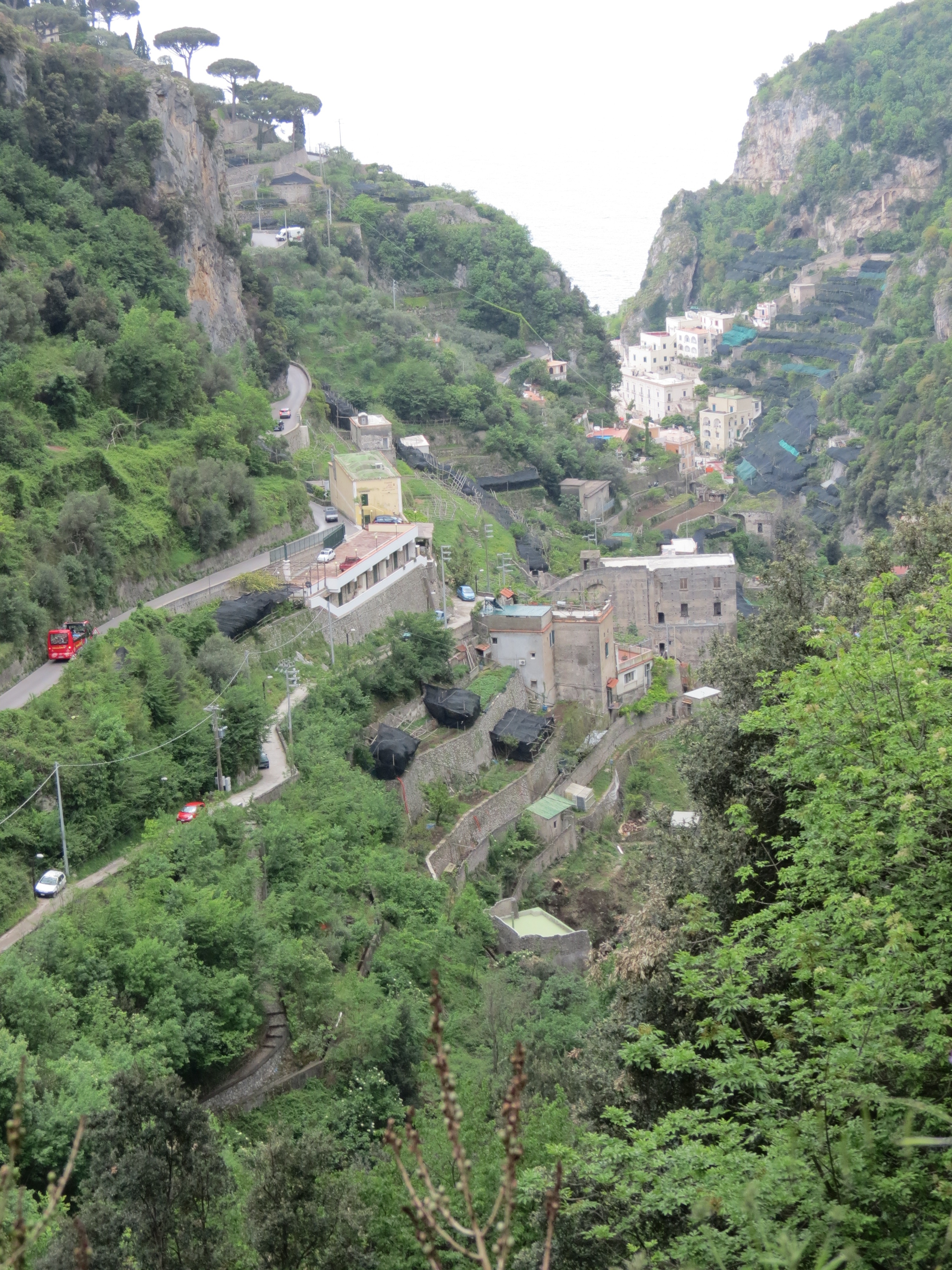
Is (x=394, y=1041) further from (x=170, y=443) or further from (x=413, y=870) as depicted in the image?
(x=170, y=443)

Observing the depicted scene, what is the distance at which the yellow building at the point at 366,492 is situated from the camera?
3397cm

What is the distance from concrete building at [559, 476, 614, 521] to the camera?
1874 inches

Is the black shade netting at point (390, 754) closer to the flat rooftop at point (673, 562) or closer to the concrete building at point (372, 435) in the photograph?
the flat rooftop at point (673, 562)

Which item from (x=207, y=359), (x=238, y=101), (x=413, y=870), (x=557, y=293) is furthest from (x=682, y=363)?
(x=413, y=870)

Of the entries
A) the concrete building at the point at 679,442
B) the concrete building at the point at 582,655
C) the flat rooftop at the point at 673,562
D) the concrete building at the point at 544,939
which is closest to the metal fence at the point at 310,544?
the concrete building at the point at 582,655

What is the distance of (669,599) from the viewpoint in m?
37.6

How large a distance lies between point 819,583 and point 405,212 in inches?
1904

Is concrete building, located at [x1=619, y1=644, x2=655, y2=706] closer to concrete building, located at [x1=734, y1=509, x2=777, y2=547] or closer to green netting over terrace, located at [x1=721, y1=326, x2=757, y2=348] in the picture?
concrete building, located at [x1=734, y1=509, x2=777, y2=547]

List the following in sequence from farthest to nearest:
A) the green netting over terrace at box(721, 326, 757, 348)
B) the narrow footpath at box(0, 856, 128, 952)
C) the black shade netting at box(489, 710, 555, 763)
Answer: the green netting over terrace at box(721, 326, 757, 348) → the black shade netting at box(489, 710, 555, 763) → the narrow footpath at box(0, 856, 128, 952)

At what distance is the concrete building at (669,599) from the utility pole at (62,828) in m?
20.6

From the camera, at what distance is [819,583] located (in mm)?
18172

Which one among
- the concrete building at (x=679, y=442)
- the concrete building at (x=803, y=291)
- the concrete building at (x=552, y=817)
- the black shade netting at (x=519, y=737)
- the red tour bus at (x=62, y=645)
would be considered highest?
the concrete building at (x=803, y=291)

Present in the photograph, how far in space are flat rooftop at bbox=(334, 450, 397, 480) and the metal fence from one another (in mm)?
2293

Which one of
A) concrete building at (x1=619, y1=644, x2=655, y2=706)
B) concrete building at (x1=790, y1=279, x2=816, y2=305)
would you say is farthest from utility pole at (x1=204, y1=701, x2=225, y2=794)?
concrete building at (x1=790, y1=279, x2=816, y2=305)
